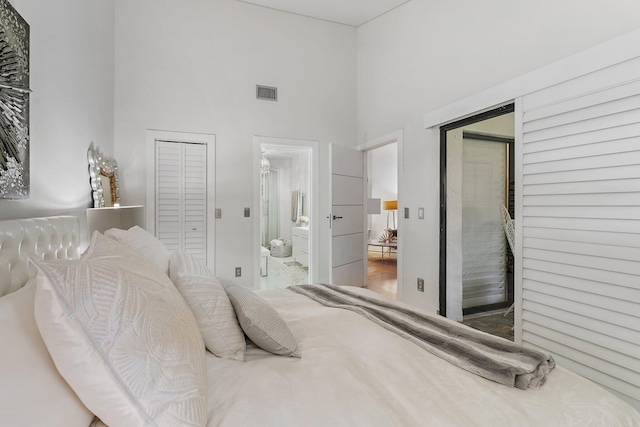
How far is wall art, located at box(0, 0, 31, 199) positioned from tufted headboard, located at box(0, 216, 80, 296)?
0.16 metres

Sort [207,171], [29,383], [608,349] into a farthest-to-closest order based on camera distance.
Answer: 1. [207,171]
2. [608,349]
3. [29,383]

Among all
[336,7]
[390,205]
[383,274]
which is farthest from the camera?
[390,205]

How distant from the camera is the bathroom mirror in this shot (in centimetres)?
255

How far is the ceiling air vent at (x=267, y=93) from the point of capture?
402cm

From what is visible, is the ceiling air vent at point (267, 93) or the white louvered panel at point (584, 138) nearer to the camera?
the white louvered panel at point (584, 138)

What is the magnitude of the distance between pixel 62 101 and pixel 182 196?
70.6 inches

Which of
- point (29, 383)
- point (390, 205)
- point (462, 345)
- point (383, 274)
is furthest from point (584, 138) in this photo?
point (390, 205)

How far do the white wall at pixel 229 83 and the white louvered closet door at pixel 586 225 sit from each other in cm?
265

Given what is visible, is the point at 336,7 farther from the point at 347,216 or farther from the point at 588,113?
the point at 588,113

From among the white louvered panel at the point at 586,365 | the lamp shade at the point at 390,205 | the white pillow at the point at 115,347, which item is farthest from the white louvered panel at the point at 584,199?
the lamp shade at the point at 390,205

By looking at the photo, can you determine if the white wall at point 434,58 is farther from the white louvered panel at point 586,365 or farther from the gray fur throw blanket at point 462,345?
the gray fur throw blanket at point 462,345

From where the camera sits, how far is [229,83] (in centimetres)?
388

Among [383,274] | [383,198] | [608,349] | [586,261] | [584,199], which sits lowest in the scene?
[383,274]

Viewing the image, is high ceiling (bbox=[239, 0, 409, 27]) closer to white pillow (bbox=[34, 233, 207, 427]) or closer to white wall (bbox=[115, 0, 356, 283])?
white wall (bbox=[115, 0, 356, 283])
